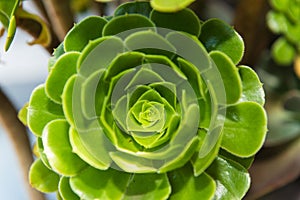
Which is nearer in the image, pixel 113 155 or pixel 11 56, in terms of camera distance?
pixel 113 155

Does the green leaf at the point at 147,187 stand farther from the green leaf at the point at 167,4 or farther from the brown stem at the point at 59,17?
the brown stem at the point at 59,17

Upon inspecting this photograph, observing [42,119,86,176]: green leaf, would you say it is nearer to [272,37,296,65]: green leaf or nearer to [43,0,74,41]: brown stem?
[43,0,74,41]: brown stem

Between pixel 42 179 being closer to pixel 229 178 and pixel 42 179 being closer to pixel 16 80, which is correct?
pixel 229 178

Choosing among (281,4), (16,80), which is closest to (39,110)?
(281,4)

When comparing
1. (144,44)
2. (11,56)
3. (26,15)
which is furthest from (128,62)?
(11,56)

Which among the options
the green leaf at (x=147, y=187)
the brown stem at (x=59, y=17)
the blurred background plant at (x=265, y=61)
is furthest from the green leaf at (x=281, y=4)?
the green leaf at (x=147, y=187)

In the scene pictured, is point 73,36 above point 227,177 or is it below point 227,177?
above

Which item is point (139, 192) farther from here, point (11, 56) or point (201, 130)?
point (11, 56)

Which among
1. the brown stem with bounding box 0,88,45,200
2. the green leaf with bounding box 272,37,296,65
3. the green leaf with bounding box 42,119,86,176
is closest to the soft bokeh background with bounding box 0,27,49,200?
the brown stem with bounding box 0,88,45,200
